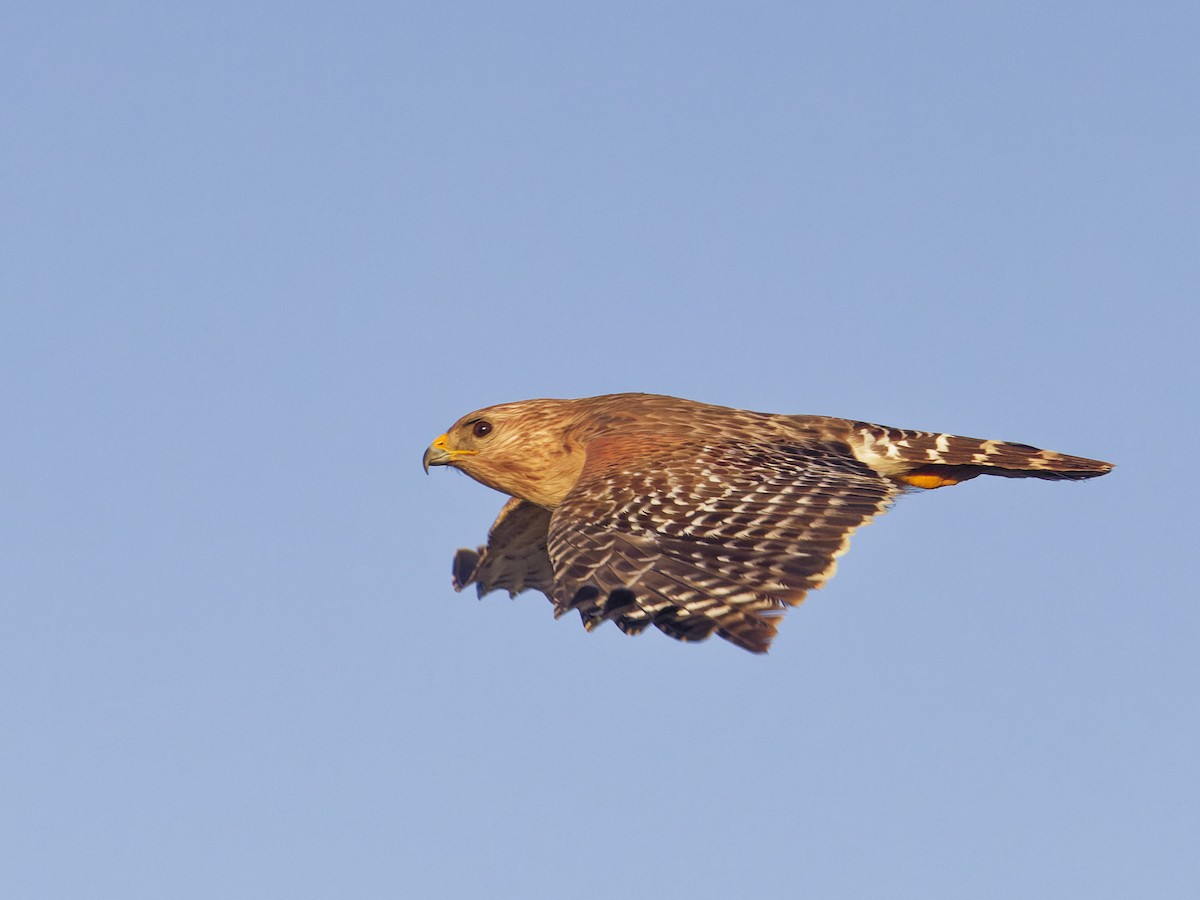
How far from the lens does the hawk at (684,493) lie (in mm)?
10969

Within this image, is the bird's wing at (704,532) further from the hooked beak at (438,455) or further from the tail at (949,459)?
the hooked beak at (438,455)

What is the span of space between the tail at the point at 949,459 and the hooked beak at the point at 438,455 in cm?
348

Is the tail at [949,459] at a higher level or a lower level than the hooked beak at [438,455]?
higher

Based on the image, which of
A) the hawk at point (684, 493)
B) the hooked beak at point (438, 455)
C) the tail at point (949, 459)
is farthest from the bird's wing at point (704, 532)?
the hooked beak at point (438, 455)

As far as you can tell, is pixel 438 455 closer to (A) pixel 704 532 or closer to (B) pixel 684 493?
(B) pixel 684 493

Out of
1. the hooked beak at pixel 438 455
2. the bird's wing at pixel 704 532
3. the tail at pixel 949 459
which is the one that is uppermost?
the tail at pixel 949 459

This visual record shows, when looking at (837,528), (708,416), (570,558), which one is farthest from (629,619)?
(708,416)

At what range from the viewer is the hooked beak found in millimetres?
15117

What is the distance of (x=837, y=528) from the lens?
37.4 feet


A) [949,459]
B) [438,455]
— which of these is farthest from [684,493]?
[438,455]

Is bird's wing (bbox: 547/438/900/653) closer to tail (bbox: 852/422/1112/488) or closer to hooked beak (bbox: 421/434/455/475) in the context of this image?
tail (bbox: 852/422/1112/488)

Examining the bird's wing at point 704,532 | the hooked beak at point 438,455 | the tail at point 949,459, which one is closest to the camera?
the bird's wing at point 704,532

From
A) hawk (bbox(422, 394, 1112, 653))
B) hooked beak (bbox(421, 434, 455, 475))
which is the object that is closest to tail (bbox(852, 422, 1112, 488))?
hawk (bbox(422, 394, 1112, 653))

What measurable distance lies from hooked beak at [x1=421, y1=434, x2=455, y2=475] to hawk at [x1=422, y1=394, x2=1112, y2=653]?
1 centimetres
